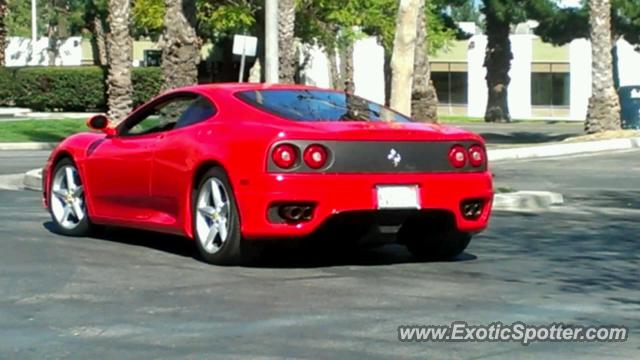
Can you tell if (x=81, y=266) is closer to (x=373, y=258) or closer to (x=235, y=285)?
(x=235, y=285)

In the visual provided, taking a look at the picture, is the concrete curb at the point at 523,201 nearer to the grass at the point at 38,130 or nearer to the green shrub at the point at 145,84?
the grass at the point at 38,130

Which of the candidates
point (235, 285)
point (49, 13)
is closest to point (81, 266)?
point (235, 285)

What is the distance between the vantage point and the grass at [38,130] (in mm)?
31998

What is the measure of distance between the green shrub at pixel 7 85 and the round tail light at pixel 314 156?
1594 inches

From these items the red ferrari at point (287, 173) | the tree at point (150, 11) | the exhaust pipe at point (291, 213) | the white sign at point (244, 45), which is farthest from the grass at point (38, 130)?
the exhaust pipe at point (291, 213)

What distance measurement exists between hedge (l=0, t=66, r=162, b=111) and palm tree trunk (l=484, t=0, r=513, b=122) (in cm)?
1640

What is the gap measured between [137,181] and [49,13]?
69.8 meters

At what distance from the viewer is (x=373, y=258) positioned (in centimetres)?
1059

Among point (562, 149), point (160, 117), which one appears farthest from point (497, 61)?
point (160, 117)

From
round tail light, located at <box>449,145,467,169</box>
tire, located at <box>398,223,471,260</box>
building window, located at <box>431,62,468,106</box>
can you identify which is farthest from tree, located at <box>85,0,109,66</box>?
round tail light, located at <box>449,145,467,169</box>

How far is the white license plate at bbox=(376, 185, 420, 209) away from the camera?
958cm

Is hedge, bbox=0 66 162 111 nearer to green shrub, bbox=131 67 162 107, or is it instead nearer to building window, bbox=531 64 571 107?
green shrub, bbox=131 67 162 107

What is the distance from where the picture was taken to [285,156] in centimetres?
941

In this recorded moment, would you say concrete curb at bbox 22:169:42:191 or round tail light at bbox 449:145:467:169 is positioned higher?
round tail light at bbox 449:145:467:169
